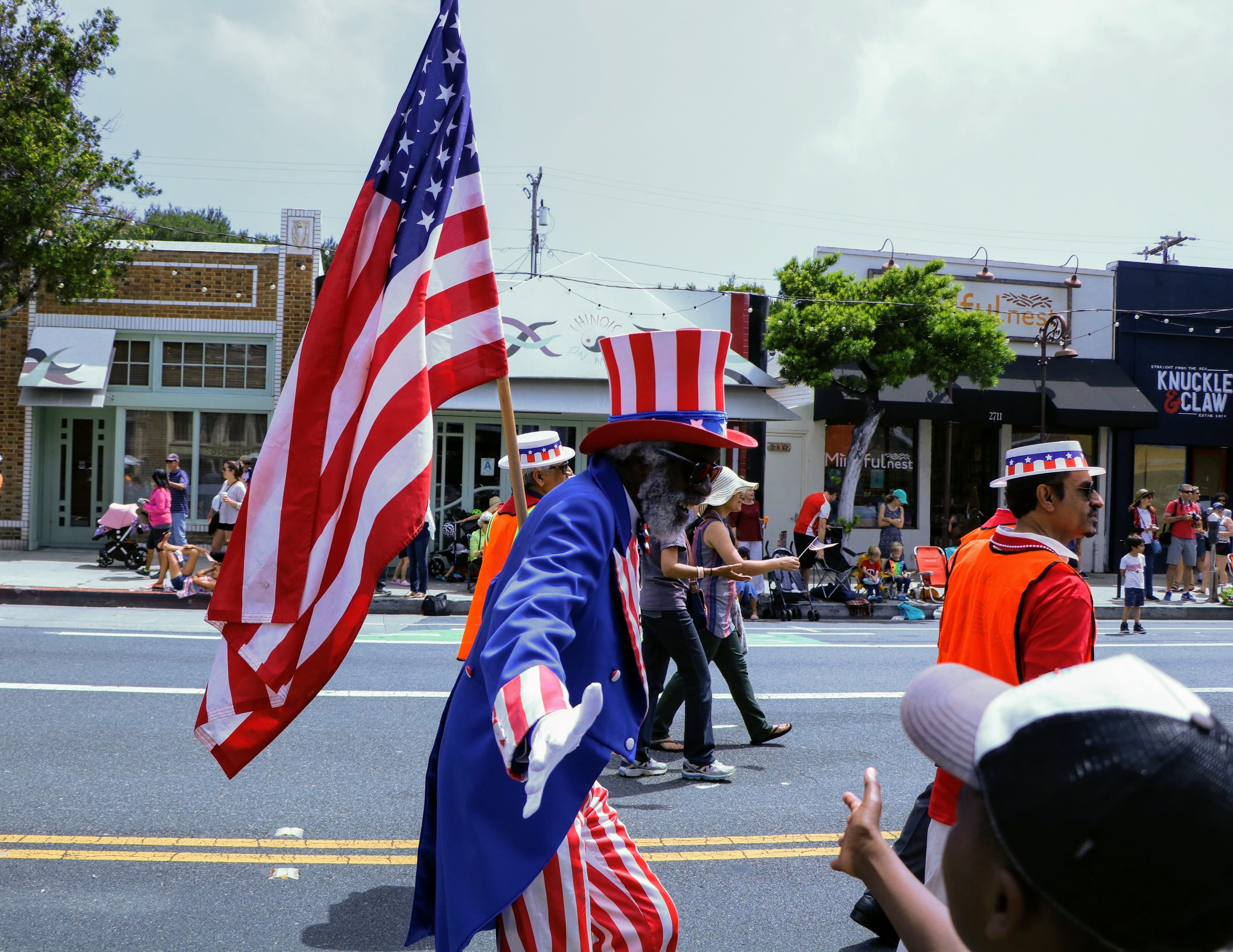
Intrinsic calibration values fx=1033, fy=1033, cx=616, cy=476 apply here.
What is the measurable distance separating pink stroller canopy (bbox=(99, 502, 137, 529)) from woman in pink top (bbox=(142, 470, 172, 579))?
752 millimetres

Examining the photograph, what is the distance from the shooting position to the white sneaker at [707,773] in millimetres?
6320

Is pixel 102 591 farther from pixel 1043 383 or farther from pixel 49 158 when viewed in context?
pixel 1043 383

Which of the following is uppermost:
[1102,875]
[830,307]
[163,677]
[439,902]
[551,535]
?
[830,307]

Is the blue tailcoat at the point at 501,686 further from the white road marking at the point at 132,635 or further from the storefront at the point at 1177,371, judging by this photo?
the storefront at the point at 1177,371

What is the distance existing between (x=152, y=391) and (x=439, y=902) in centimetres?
1985

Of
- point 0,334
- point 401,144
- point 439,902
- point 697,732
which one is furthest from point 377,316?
point 0,334

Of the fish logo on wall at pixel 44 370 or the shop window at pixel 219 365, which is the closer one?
the fish logo on wall at pixel 44 370

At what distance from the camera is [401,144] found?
3410 millimetres

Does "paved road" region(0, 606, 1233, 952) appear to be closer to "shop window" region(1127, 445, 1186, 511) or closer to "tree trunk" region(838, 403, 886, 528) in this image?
"tree trunk" region(838, 403, 886, 528)

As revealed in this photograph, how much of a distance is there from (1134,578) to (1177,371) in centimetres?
1212

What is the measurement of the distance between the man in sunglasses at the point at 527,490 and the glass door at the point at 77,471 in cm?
1654

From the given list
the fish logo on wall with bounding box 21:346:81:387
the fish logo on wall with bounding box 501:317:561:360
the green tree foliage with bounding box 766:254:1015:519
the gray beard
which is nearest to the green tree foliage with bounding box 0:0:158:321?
the fish logo on wall with bounding box 21:346:81:387

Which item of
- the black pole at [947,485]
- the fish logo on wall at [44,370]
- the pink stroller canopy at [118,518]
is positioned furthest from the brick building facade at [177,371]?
the black pole at [947,485]

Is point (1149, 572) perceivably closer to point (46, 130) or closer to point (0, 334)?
point (46, 130)
